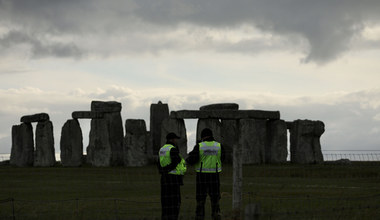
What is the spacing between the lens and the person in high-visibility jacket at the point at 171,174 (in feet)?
46.2

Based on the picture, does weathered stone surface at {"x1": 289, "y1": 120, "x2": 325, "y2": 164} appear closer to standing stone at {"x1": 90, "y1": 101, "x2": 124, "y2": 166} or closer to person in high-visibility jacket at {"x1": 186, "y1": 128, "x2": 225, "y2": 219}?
standing stone at {"x1": 90, "y1": 101, "x2": 124, "y2": 166}

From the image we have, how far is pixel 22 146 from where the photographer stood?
4053 centimetres

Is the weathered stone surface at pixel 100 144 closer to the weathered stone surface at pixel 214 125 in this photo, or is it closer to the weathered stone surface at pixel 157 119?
the weathered stone surface at pixel 157 119

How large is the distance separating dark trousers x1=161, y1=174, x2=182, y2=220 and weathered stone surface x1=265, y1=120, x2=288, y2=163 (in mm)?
Answer: 23620

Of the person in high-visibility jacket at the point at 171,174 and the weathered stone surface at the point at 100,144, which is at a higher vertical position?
the weathered stone surface at the point at 100,144

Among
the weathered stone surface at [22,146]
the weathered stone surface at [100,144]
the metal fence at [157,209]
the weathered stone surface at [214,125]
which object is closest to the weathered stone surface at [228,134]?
the weathered stone surface at [214,125]

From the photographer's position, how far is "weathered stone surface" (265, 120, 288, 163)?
37656 mm

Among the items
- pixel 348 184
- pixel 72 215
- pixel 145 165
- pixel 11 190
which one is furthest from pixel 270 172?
pixel 72 215

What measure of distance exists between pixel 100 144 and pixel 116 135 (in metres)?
1.01

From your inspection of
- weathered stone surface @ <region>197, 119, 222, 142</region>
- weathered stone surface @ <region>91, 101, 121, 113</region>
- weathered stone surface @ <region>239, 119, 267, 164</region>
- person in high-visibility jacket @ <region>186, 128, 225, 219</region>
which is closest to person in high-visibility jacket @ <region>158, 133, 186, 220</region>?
person in high-visibility jacket @ <region>186, 128, 225, 219</region>

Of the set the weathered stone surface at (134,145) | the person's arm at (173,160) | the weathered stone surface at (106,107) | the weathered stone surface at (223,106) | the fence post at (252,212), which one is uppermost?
the weathered stone surface at (223,106)

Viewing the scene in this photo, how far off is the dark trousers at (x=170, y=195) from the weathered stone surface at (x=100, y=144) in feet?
76.8

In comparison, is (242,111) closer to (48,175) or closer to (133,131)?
(133,131)

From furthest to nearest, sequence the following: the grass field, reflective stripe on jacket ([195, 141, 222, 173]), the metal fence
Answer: the grass field < the metal fence < reflective stripe on jacket ([195, 141, 222, 173])
